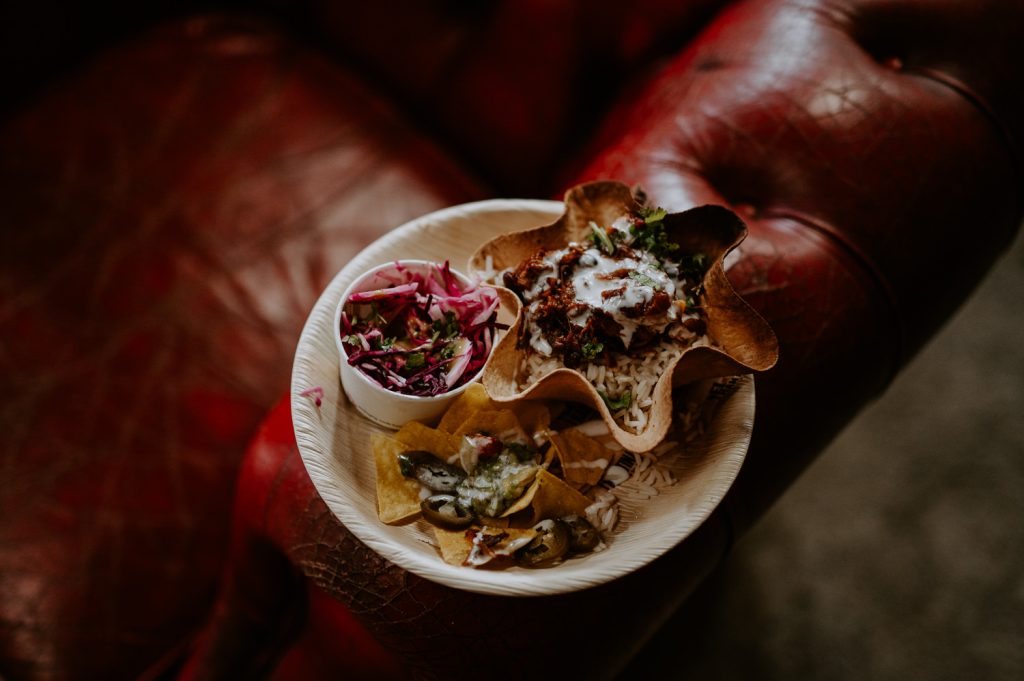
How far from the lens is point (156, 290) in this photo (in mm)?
1521

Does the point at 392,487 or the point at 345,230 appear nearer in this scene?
the point at 392,487

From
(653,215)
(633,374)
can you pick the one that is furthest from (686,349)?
(653,215)

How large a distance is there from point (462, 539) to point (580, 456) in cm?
19

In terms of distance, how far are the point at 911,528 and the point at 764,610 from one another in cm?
51

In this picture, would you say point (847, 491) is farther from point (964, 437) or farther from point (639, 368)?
point (639, 368)

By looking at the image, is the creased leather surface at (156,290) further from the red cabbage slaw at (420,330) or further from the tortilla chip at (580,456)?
the tortilla chip at (580,456)

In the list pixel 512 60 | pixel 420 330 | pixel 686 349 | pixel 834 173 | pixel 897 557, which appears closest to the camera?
pixel 686 349

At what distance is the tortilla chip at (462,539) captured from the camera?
0.91m

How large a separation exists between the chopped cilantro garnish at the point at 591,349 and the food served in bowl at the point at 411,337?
0.46 feet

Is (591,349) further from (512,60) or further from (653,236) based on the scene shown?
(512,60)

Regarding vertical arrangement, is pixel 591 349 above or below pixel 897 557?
above

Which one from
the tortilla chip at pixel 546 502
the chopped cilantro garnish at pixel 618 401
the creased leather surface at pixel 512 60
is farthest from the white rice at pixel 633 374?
the creased leather surface at pixel 512 60

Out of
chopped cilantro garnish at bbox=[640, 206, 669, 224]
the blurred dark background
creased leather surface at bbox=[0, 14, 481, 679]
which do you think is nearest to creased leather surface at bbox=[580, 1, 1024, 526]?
chopped cilantro garnish at bbox=[640, 206, 669, 224]

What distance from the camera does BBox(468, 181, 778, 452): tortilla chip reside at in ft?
2.89
